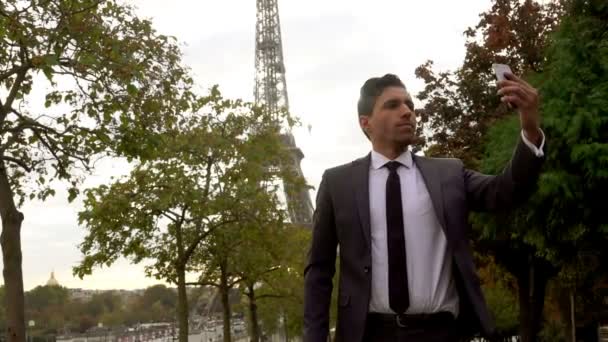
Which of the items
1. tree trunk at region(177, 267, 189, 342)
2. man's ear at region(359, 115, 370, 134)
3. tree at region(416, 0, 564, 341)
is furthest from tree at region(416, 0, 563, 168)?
→ man's ear at region(359, 115, 370, 134)

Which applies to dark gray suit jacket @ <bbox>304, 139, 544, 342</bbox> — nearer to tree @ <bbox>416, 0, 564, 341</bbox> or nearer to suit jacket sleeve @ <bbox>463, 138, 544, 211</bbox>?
suit jacket sleeve @ <bbox>463, 138, 544, 211</bbox>

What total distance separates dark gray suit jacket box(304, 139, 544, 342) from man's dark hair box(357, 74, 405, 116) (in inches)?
8.6

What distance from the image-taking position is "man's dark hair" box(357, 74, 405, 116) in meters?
3.73

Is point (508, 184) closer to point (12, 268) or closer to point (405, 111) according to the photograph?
point (405, 111)

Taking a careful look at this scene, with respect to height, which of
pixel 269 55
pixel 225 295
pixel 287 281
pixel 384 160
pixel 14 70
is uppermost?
pixel 269 55

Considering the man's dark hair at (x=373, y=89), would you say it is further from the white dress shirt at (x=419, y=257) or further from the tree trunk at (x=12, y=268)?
the tree trunk at (x=12, y=268)

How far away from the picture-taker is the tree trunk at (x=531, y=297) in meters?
21.9

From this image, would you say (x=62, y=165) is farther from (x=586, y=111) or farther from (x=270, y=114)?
(x=270, y=114)

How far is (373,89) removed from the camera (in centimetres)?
375

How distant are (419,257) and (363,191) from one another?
1.23 feet

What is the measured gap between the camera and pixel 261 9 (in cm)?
8681

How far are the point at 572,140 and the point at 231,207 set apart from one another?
12.7 meters

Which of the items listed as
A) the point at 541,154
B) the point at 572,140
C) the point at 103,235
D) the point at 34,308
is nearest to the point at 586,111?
the point at 572,140

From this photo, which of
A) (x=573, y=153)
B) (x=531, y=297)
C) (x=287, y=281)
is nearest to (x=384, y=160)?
(x=573, y=153)
